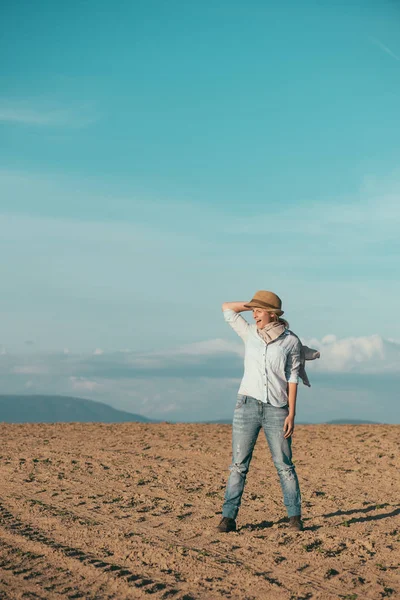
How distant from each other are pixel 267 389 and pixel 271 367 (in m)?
0.24

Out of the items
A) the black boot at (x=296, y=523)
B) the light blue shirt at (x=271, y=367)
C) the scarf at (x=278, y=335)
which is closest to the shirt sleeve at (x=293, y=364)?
the light blue shirt at (x=271, y=367)

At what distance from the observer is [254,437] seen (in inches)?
307

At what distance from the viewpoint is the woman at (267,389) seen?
7.62 metres

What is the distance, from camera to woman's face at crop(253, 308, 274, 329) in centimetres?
763

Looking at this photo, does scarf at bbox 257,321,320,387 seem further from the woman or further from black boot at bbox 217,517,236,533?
black boot at bbox 217,517,236,533

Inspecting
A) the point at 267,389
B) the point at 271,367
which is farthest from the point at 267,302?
the point at 267,389

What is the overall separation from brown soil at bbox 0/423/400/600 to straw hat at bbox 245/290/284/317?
250 centimetres

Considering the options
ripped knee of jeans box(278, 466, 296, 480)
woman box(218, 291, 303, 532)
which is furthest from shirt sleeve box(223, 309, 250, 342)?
ripped knee of jeans box(278, 466, 296, 480)

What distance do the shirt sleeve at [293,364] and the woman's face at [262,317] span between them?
39 centimetres

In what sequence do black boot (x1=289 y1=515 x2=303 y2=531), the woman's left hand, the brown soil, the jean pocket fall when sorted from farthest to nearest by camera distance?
black boot (x1=289 y1=515 x2=303 y2=531), the jean pocket, the woman's left hand, the brown soil

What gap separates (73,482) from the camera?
38.8 ft

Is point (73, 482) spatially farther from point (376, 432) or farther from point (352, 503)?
point (376, 432)

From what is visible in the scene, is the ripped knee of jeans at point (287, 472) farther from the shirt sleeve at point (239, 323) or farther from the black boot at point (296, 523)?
the shirt sleeve at point (239, 323)

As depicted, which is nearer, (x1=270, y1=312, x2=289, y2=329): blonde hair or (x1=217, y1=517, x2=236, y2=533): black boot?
(x1=270, y1=312, x2=289, y2=329): blonde hair
